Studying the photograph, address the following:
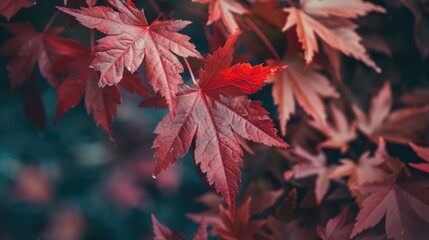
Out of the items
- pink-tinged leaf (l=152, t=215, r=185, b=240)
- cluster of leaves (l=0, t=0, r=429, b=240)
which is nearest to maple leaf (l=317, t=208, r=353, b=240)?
cluster of leaves (l=0, t=0, r=429, b=240)

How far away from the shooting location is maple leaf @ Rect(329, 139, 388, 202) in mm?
1003

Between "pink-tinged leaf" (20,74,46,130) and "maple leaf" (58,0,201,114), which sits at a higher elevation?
"maple leaf" (58,0,201,114)

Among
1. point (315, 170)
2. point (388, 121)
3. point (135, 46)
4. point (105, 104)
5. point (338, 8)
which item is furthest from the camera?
point (388, 121)

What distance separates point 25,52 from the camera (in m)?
0.91

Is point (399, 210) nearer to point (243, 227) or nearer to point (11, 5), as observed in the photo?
point (243, 227)

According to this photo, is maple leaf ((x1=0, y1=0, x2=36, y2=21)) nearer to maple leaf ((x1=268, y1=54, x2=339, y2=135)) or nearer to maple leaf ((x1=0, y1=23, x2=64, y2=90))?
maple leaf ((x1=0, y1=23, x2=64, y2=90))

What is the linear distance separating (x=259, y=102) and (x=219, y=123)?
0.08 meters

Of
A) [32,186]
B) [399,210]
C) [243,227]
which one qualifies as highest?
[399,210]

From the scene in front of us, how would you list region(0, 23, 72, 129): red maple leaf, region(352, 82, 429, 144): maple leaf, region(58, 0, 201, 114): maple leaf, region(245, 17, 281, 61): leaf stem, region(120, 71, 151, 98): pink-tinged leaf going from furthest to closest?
region(352, 82, 429, 144): maple leaf < region(245, 17, 281, 61): leaf stem < region(0, 23, 72, 129): red maple leaf < region(120, 71, 151, 98): pink-tinged leaf < region(58, 0, 201, 114): maple leaf

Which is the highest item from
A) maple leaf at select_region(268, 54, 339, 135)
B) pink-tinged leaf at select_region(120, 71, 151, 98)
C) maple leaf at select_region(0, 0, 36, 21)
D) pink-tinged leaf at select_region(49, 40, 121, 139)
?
maple leaf at select_region(0, 0, 36, 21)

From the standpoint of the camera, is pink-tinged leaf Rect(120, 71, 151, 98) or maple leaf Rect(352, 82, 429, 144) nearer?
pink-tinged leaf Rect(120, 71, 151, 98)

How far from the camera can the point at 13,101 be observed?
3.75ft

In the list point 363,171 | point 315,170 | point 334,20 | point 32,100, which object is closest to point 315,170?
point 315,170

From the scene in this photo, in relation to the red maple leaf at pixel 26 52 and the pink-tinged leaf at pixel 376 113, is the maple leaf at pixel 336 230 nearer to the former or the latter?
the pink-tinged leaf at pixel 376 113
